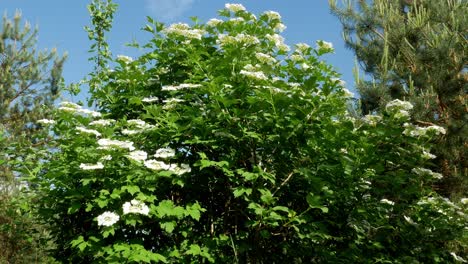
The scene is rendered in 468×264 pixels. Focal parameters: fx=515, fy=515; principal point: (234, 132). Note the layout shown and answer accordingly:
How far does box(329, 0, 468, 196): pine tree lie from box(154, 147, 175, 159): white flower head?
4012 millimetres

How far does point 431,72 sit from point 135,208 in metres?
5.32

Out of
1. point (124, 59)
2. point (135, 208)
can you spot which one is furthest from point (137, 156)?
point (124, 59)

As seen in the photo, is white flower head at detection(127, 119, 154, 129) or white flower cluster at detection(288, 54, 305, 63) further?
white flower cluster at detection(288, 54, 305, 63)

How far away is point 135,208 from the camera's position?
10.1 feet

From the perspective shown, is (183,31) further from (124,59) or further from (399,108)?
(399,108)

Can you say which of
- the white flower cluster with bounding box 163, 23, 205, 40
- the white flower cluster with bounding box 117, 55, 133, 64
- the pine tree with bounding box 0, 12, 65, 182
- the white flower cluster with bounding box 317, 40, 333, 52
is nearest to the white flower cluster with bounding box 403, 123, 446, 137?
the white flower cluster with bounding box 317, 40, 333, 52

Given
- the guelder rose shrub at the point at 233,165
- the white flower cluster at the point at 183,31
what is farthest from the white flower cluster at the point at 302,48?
the white flower cluster at the point at 183,31

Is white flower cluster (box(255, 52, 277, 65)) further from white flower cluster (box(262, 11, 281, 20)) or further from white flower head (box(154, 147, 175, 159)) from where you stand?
white flower head (box(154, 147, 175, 159))

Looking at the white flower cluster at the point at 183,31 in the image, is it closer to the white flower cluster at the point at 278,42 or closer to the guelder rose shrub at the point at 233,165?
the guelder rose shrub at the point at 233,165

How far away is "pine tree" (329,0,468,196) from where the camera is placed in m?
6.67

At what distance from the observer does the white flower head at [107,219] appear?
3.08 metres

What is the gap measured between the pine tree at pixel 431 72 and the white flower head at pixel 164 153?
13.2 feet

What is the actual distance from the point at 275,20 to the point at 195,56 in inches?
36.4

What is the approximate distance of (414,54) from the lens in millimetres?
7422
